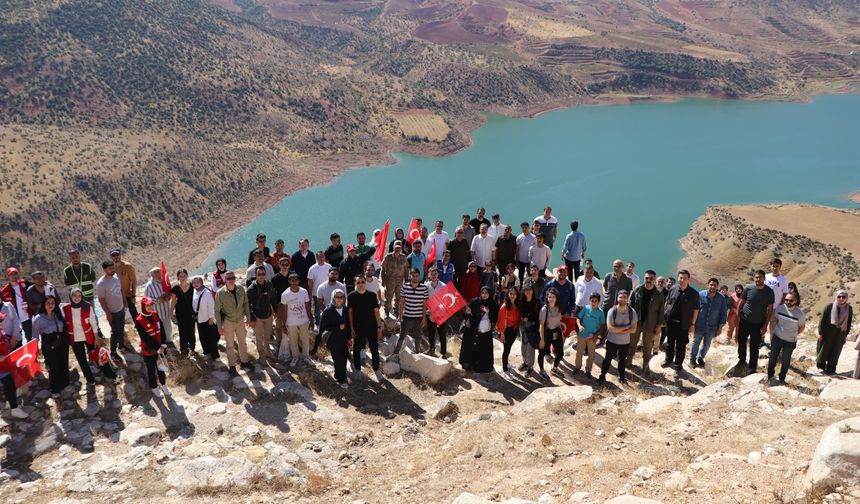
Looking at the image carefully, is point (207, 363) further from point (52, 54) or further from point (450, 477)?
point (52, 54)

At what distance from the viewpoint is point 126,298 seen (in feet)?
36.2

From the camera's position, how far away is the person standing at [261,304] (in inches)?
400

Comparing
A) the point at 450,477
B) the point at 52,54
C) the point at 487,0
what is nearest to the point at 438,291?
the point at 450,477

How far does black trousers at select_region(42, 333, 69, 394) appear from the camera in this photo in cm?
900

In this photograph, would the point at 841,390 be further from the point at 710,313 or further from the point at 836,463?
the point at 836,463

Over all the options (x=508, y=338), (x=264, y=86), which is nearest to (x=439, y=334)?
(x=508, y=338)

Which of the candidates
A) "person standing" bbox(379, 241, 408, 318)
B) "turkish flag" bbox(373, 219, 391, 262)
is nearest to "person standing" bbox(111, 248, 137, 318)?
"person standing" bbox(379, 241, 408, 318)

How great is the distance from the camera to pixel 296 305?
1018 centimetres

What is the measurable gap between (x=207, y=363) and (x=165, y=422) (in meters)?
1.77

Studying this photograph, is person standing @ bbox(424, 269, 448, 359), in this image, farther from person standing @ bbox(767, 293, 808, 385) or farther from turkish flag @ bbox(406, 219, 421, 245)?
person standing @ bbox(767, 293, 808, 385)

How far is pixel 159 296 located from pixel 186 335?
2.58 ft

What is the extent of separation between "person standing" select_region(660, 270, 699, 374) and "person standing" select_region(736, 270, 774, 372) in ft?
2.31

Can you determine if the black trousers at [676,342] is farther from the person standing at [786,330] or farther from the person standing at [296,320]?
the person standing at [296,320]

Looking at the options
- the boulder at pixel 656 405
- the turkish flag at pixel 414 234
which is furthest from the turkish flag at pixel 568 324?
the turkish flag at pixel 414 234
